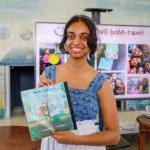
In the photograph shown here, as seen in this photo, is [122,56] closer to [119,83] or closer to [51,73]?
[119,83]

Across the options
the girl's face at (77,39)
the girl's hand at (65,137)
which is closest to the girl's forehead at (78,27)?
the girl's face at (77,39)

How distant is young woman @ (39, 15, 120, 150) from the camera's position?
37.0 inches

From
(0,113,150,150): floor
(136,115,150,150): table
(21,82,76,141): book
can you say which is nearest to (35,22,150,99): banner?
(0,113,150,150): floor

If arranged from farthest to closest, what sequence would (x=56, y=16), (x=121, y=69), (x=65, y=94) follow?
(x=56, y=16) < (x=121, y=69) < (x=65, y=94)

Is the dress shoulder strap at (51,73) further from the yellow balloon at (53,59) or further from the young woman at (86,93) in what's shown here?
the yellow balloon at (53,59)

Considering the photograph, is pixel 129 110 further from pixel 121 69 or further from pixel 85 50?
pixel 85 50

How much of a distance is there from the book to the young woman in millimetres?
41

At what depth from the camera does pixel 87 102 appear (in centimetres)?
96

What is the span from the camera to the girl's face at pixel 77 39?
937mm

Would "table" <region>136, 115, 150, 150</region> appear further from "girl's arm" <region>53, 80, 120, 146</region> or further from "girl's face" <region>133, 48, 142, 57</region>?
"girl's arm" <region>53, 80, 120, 146</region>

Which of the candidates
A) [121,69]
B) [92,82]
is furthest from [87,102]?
[121,69]

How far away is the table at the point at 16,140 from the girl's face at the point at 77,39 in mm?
849

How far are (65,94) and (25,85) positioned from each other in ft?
9.38

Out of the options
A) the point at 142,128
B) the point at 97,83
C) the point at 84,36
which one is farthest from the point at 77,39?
the point at 142,128
